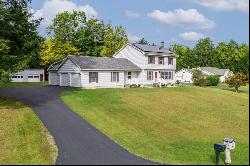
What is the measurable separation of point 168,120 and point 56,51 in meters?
49.8

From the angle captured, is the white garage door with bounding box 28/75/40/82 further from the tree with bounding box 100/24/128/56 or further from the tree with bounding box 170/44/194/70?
the tree with bounding box 170/44/194/70

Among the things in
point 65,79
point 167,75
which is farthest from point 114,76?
point 167,75

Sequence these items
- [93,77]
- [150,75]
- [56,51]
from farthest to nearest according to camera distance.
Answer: [56,51] → [150,75] → [93,77]

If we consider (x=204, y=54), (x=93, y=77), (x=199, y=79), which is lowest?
(x=199, y=79)

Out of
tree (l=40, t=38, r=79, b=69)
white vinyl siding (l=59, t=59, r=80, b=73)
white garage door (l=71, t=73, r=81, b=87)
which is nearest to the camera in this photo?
white garage door (l=71, t=73, r=81, b=87)

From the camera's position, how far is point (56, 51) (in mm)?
80875

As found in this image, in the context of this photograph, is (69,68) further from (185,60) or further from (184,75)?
(185,60)

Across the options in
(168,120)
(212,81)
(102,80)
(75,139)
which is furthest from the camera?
(212,81)

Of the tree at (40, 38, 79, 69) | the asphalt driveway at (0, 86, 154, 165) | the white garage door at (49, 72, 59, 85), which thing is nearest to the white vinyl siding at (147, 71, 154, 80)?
the white garage door at (49, 72, 59, 85)

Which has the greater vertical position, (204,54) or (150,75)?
(204,54)

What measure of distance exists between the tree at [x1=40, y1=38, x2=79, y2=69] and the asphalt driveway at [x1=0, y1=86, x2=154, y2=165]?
3658cm

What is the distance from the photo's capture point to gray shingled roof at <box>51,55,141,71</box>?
185ft

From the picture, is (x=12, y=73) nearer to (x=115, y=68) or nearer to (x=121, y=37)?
(x=115, y=68)

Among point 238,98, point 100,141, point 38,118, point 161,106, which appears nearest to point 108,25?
point 238,98
